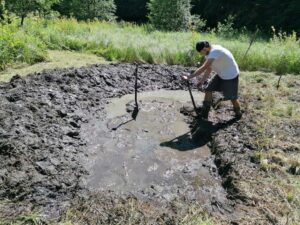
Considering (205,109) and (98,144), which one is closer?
(98,144)

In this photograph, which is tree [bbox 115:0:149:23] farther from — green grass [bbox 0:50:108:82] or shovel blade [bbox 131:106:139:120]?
shovel blade [bbox 131:106:139:120]

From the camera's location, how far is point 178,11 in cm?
1800

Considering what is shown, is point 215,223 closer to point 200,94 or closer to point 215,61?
point 215,61

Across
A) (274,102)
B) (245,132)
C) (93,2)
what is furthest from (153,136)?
(93,2)

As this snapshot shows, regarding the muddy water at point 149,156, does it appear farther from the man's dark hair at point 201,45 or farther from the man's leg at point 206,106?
the man's dark hair at point 201,45

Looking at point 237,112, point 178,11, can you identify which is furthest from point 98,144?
point 178,11

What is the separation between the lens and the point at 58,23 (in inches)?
591

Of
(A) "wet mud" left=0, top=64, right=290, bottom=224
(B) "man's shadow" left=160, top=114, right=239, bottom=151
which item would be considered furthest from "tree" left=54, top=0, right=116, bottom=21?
(B) "man's shadow" left=160, top=114, right=239, bottom=151

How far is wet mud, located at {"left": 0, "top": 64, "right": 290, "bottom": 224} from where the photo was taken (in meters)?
5.54

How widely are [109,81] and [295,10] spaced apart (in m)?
13.7

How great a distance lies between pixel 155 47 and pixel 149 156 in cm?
587

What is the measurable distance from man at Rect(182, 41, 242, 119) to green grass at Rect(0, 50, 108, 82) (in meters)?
4.32

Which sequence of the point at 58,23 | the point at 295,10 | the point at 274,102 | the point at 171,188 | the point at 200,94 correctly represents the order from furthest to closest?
the point at 295,10 → the point at 58,23 → the point at 200,94 → the point at 274,102 → the point at 171,188

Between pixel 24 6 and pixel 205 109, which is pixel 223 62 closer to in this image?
pixel 205 109
